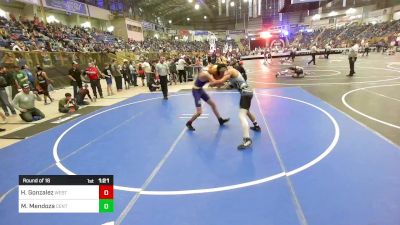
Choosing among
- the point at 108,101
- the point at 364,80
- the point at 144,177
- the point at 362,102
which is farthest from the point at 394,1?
the point at 144,177

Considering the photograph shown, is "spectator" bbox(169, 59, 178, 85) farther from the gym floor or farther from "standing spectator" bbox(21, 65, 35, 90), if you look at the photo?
the gym floor

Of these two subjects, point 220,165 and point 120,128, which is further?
point 120,128

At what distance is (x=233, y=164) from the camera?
199 inches

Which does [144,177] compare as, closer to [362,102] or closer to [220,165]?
[220,165]

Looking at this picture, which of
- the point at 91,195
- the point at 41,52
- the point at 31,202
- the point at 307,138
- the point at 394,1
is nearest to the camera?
the point at 91,195

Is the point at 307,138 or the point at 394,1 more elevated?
the point at 394,1

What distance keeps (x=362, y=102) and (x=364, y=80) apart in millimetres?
5110

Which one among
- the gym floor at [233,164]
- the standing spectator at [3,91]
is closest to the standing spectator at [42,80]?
the standing spectator at [3,91]

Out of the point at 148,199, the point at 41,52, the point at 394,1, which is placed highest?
the point at 394,1

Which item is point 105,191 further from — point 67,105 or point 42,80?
point 42,80

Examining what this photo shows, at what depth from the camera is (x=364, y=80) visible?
1331 centimetres
